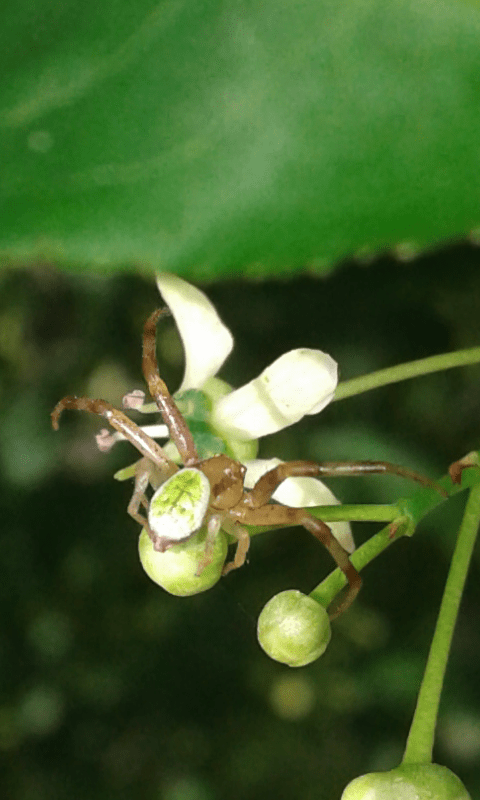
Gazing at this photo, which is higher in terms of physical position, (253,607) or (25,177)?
(253,607)

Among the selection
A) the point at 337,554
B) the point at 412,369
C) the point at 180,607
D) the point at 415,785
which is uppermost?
the point at 180,607

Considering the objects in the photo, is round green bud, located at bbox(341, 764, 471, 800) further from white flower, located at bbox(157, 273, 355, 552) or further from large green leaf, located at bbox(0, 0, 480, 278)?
large green leaf, located at bbox(0, 0, 480, 278)

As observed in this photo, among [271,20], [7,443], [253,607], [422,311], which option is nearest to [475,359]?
[271,20]

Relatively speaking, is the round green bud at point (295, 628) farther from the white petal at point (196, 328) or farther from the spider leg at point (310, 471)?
the white petal at point (196, 328)

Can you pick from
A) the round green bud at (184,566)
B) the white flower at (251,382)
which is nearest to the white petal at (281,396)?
the white flower at (251,382)

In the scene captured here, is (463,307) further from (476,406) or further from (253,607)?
(253,607)

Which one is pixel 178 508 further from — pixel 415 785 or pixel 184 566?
pixel 415 785

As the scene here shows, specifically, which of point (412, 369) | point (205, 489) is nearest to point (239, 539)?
point (205, 489)
